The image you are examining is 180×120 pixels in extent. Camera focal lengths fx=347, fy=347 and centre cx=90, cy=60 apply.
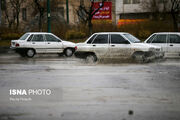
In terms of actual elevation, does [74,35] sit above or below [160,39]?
below

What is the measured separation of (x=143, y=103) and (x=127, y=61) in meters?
8.78

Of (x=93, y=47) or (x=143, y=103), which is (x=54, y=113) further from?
(x=93, y=47)

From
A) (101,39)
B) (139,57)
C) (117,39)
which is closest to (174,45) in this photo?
(139,57)

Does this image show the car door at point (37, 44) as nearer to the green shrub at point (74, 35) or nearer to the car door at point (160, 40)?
the car door at point (160, 40)

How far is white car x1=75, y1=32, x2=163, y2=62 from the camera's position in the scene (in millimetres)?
14945

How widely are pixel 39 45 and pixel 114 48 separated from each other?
19.2ft

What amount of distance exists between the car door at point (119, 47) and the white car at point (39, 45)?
16.1 feet

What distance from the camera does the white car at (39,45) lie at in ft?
63.7

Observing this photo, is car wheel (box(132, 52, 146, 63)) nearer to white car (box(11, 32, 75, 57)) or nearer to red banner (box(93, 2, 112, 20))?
white car (box(11, 32, 75, 57))

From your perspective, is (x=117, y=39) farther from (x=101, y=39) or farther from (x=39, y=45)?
(x=39, y=45)

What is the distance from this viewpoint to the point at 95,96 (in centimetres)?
766

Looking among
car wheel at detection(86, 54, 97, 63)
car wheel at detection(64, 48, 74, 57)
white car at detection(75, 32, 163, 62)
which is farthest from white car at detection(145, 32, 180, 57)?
car wheel at detection(64, 48, 74, 57)

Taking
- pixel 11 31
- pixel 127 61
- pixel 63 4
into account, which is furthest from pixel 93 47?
pixel 63 4

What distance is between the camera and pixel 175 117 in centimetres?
573
